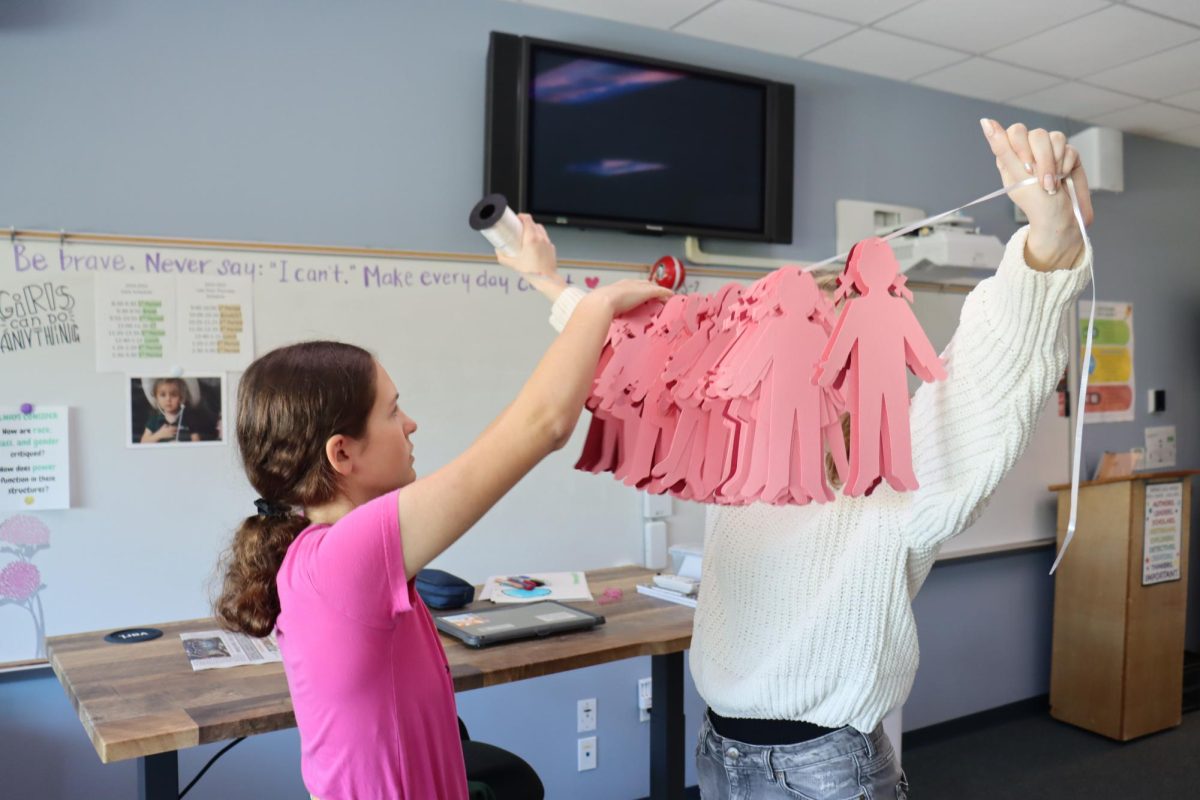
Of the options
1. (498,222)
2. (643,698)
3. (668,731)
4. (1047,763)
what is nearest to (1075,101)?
(1047,763)

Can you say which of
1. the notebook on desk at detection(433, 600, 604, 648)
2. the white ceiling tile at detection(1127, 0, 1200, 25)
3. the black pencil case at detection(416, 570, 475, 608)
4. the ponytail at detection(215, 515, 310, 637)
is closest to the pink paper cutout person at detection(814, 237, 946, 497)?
the ponytail at detection(215, 515, 310, 637)

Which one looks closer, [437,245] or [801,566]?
[801,566]

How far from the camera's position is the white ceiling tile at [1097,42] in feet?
9.89

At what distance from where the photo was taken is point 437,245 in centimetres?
278

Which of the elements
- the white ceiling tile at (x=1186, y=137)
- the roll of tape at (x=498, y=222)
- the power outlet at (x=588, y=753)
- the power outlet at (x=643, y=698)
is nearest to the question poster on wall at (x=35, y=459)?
the roll of tape at (x=498, y=222)

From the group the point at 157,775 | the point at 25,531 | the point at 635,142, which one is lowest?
the point at 157,775

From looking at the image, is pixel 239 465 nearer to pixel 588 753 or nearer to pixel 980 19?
pixel 588 753

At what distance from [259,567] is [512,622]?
846 mm

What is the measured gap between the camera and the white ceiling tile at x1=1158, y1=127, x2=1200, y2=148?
4.36 m

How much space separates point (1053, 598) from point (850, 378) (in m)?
3.74

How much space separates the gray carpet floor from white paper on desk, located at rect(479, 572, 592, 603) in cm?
177

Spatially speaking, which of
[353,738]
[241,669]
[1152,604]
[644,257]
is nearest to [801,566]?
[353,738]

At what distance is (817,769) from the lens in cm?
117

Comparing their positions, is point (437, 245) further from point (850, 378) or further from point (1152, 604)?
point (1152, 604)
